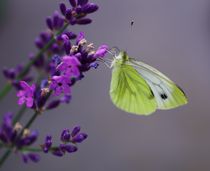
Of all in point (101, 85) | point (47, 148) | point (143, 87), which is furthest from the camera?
point (101, 85)

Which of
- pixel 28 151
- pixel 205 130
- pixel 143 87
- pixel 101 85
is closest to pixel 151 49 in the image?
pixel 101 85

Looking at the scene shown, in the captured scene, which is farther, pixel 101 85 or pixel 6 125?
pixel 101 85

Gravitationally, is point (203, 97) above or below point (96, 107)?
above

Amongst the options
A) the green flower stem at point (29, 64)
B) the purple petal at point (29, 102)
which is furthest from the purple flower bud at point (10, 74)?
the purple petal at point (29, 102)

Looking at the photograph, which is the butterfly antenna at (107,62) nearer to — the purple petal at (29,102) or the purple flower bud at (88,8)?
the purple flower bud at (88,8)

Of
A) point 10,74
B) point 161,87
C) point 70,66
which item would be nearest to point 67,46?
point 70,66

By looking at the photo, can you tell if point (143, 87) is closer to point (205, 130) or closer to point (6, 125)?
point (6, 125)

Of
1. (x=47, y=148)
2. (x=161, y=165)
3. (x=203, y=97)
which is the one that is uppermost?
(x=203, y=97)
